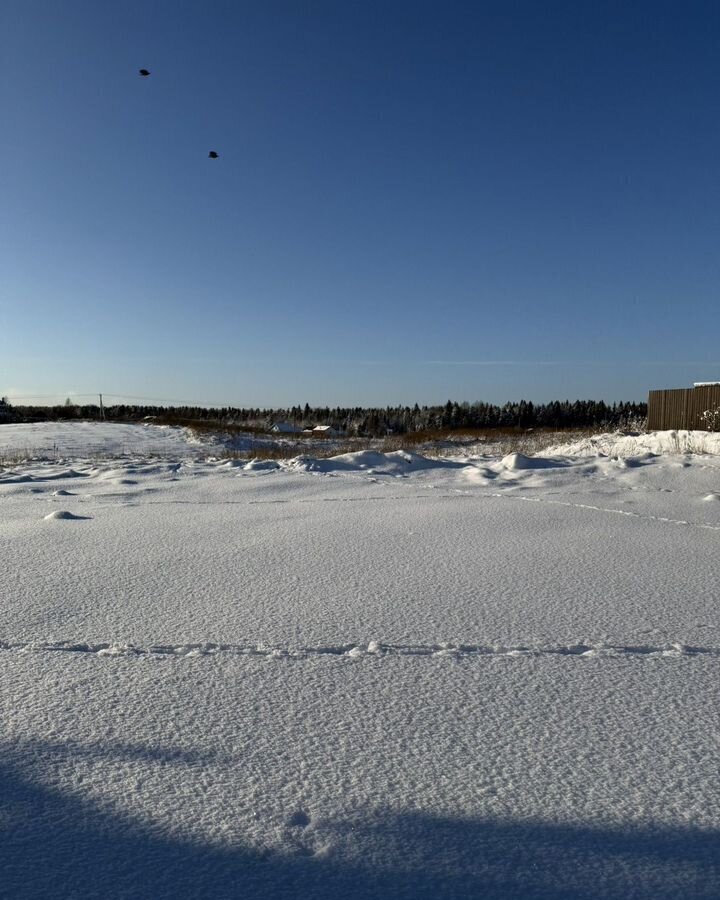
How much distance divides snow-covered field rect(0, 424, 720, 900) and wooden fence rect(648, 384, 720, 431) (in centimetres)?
1085

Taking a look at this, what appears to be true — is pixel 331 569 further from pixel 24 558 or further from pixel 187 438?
pixel 187 438

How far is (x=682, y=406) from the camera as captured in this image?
48.5 feet

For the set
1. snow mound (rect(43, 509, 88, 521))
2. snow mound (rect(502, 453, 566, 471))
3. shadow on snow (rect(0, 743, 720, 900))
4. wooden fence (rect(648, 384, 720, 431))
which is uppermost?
wooden fence (rect(648, 384, 720, 431))

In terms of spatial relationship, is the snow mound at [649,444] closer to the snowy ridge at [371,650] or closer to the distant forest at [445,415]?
the snowy ridge at [371,650]

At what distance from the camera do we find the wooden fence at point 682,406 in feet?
45.9

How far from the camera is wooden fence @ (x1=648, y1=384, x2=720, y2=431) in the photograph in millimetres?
13992

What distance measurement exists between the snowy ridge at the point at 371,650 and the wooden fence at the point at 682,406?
13.3m

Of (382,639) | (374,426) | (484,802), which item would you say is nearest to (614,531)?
(382,639)

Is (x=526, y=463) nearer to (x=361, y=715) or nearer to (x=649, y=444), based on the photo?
(x=649, y=444)

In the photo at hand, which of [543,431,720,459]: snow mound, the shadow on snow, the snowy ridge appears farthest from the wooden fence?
the shadow on snow

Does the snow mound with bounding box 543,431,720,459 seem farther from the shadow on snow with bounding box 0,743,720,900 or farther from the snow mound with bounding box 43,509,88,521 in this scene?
the shadow on snow with bounding box 0,743,720,900

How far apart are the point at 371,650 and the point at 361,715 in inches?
20.9

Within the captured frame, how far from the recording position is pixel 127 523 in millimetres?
5207

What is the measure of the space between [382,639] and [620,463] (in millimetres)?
6620
